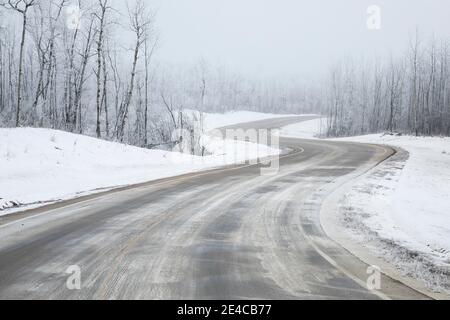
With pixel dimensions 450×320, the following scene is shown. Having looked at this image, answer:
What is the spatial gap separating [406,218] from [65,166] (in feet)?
40.7

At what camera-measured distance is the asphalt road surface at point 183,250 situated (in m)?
5.67

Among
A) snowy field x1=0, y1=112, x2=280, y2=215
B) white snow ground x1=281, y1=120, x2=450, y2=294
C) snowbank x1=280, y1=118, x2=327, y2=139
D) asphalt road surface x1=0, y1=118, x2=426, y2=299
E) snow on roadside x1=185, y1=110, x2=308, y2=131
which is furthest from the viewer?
snow on roadside x1=185, y1=110, x2=308, y2=131

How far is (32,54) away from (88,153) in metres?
38.2

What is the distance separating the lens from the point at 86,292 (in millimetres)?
5484

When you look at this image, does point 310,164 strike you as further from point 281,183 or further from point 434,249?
point 434,249

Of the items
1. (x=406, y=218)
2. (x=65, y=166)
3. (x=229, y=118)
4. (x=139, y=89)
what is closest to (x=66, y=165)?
(x=65, y=166)

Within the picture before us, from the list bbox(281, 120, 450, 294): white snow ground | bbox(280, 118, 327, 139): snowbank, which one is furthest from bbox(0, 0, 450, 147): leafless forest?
bbox(281, 120, 450, 294): white snow ground

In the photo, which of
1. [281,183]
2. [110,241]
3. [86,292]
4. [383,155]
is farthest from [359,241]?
[383,155]

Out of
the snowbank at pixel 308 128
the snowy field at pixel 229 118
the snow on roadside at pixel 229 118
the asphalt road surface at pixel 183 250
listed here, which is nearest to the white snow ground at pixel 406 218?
the asphalt road surface at pixel 183 250

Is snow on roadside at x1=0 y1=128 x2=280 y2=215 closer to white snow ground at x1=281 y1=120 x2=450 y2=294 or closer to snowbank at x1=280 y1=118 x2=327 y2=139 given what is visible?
white snow ground at x1=281 y1=120 x2=450 y2=294

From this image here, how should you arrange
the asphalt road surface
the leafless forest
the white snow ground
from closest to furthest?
the asphalt road surface < the white snow ground < the leafless forest

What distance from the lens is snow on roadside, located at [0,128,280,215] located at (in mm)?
13945

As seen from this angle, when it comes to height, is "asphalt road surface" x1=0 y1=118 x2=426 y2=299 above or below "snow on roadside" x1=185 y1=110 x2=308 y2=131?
below
